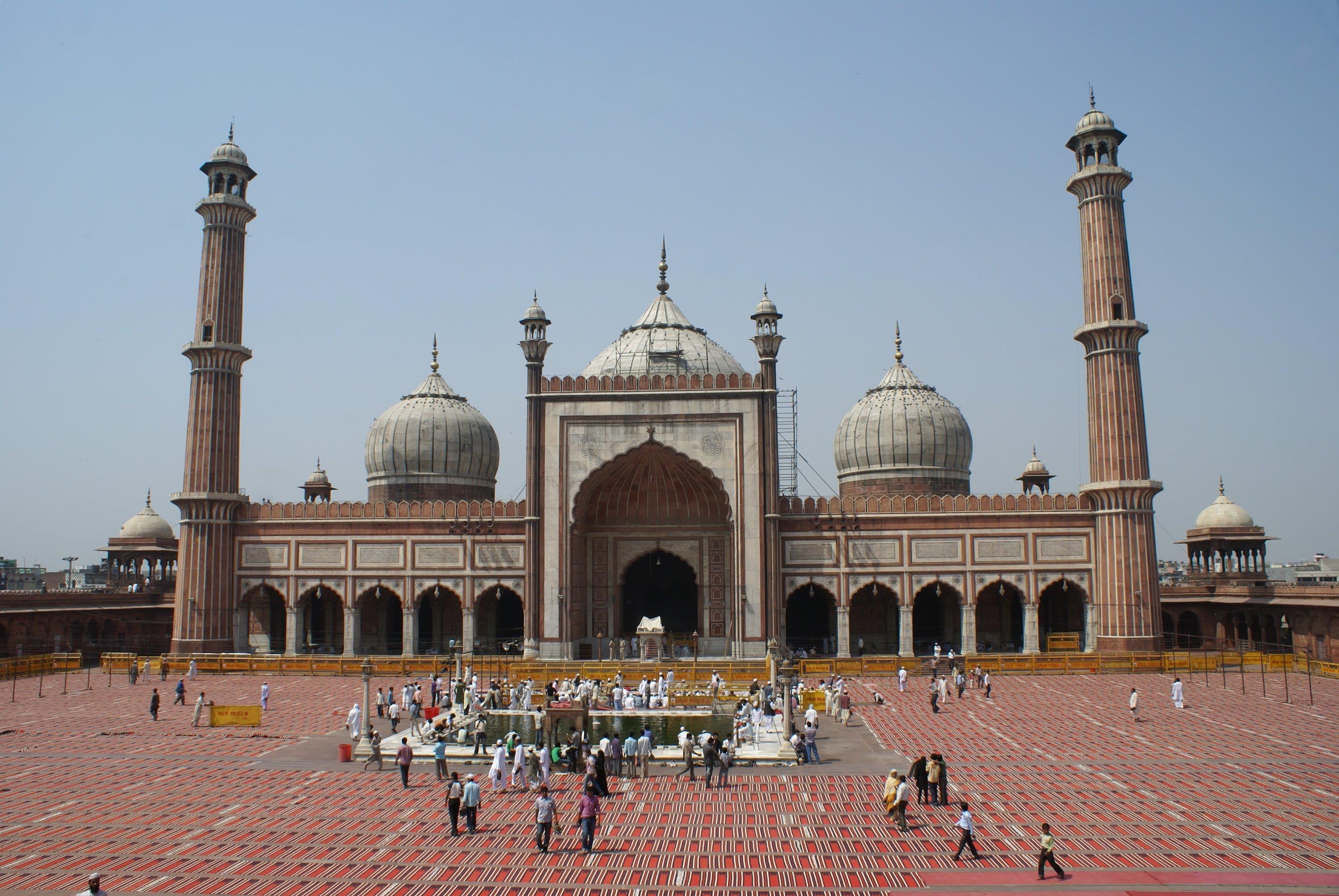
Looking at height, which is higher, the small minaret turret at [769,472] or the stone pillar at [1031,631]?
the small minaret turret at [769,472]

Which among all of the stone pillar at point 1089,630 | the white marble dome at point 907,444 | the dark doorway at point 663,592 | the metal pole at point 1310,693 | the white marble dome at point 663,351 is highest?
the white marble dome at point 663,351

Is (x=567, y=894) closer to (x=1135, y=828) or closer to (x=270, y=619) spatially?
(x=1135, y=828)

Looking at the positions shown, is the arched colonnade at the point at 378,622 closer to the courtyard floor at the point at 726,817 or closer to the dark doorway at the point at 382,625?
the dark doorway at the point at 382,625

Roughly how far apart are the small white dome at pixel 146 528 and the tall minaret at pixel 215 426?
14506mm

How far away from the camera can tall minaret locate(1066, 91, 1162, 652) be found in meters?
31.7

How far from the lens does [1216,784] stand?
15.4 m

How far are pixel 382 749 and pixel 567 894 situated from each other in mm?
8355

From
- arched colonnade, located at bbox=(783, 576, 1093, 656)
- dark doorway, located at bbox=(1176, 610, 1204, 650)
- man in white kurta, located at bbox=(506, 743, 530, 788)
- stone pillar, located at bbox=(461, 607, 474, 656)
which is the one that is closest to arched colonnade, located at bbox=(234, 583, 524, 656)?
stone pillar, located at bbox=(461, 607, 474, 656)

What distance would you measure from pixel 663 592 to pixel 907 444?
11.0 meters

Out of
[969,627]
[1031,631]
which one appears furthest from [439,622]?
[1031,631]

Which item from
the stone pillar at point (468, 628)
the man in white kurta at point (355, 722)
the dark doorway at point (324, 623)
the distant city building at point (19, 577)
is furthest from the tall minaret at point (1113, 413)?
the distant city building at point (19, 577)

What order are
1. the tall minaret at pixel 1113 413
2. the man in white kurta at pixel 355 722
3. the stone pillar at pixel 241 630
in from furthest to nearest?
1. the stone pillar at pixel 241 630
2. the tall minaret at pixel 1113 413
3. the man in white kurta at pixel 355 722

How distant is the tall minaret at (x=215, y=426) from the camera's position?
1332 inches

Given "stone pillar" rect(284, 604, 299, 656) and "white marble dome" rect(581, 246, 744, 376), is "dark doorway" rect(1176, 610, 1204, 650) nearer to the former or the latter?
"white marble dome" rect(581, 246, 744, 376)
